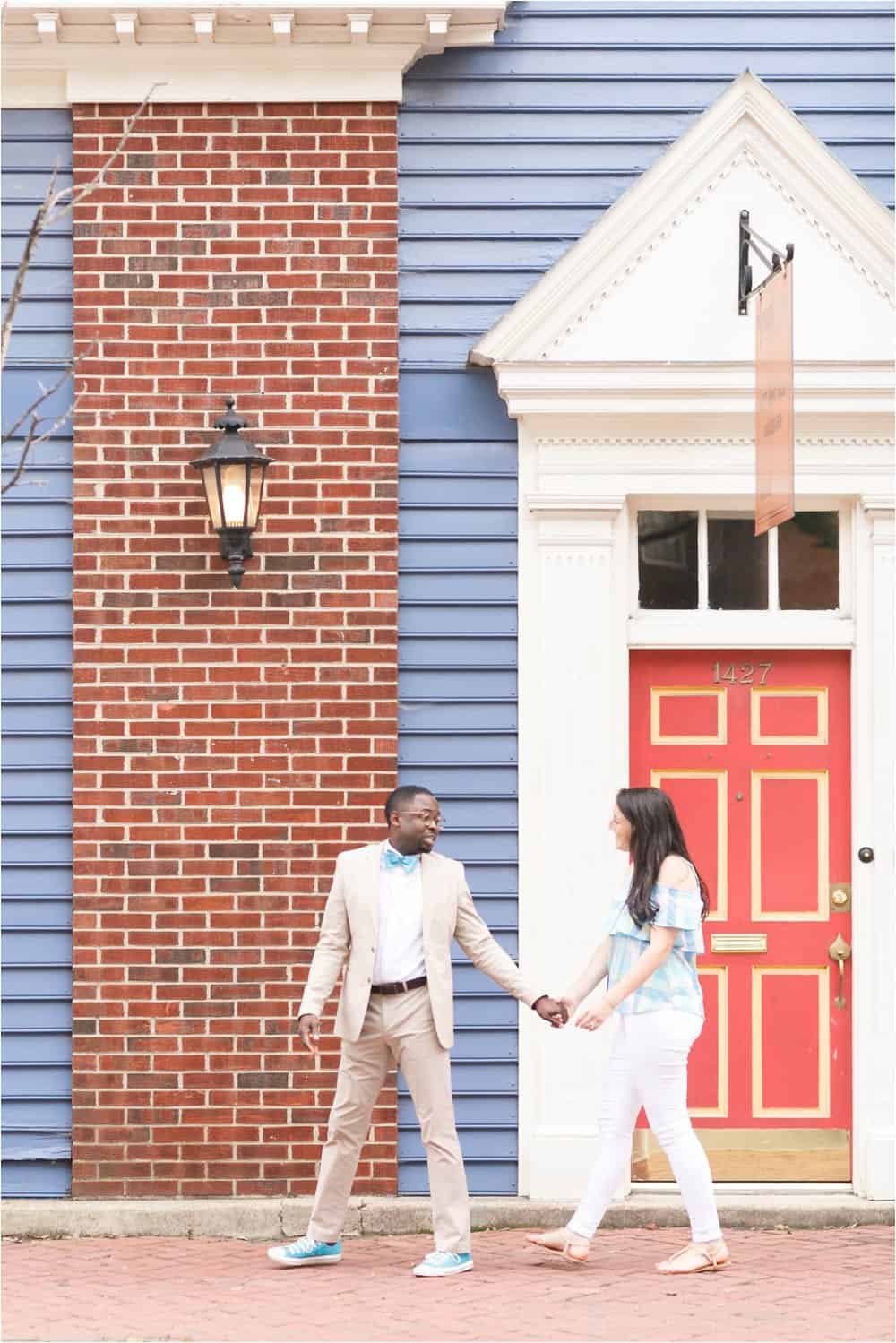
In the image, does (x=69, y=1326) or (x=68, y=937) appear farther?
(x=68, y=937)

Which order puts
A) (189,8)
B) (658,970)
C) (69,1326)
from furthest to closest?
1. (189,8)
2. (658,970)
3. (69,1326)

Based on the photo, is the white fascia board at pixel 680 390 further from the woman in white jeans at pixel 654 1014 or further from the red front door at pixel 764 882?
the woman in white jeans at pixel 654 1014

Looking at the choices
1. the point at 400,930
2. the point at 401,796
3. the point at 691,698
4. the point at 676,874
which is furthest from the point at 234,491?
the point at 676,874

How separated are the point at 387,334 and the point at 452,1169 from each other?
3.45 metres

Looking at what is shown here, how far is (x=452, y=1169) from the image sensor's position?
654 centimetres

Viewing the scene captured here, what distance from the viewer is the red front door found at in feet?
25.7

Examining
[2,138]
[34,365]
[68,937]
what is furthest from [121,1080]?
[2,138]

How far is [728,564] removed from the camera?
7961 mm

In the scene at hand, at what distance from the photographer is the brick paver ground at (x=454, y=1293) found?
→ 5848 millimetres

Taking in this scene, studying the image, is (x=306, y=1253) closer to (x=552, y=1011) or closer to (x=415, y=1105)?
(x=415, y=1105)

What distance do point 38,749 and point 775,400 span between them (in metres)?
3.37

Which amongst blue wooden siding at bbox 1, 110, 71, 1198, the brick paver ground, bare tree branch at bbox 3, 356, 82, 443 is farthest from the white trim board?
blue wooden siding at bbox 1, 110, 71, 1198

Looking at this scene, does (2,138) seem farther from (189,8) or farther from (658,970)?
(658,970)

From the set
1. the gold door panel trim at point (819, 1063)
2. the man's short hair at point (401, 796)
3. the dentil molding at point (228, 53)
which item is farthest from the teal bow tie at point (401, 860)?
the dentil molding at point (228, 53)
